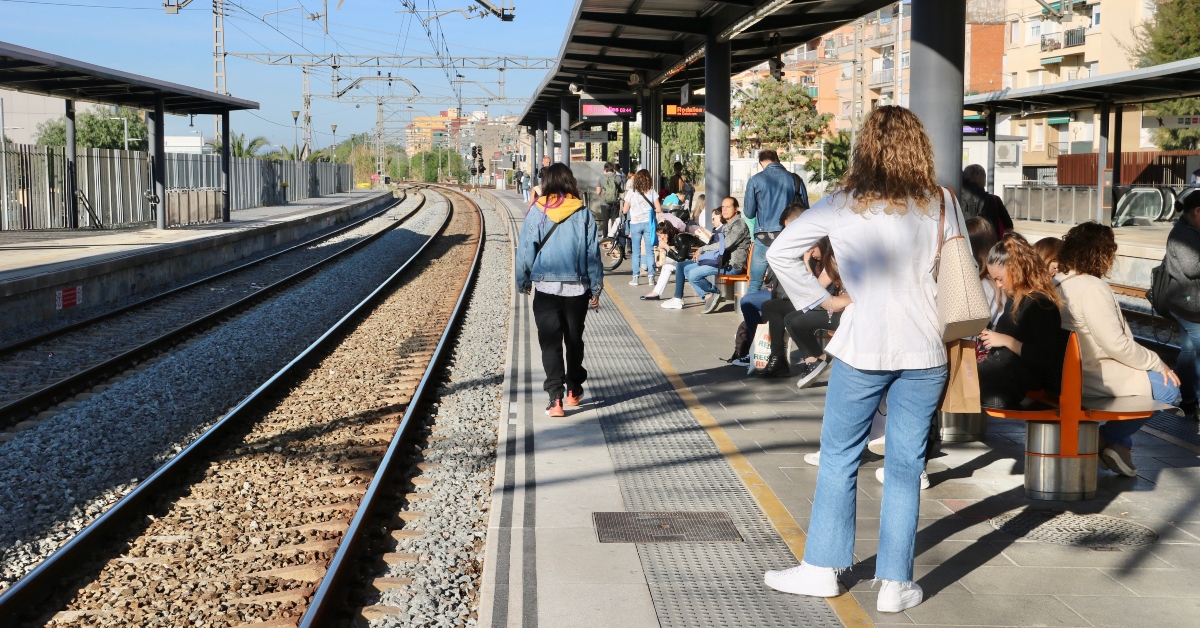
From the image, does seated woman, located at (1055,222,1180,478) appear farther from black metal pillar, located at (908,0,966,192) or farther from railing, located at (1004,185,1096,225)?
railing, located at (1004,185,1096,225)

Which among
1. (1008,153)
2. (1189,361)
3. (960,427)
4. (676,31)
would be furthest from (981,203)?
(1008,153)

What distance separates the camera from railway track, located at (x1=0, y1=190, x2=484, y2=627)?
5.08 m

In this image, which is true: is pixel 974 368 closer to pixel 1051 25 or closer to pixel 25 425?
pixel 25 425

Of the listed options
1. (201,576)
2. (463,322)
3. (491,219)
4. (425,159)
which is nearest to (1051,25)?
(491,219)

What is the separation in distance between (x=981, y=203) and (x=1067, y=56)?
53131mm

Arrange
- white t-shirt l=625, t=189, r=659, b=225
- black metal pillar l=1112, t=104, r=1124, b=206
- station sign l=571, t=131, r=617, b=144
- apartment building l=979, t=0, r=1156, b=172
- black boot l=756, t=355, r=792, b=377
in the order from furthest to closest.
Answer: apartment building l=979, t=0, r=1156, b=172
station sign l=571, t=131, r=617, b=144
black metal pillar l=1112, t=104, r=1124, b=206
white t-shirt l=625, t=189, r=659, b=225
black boot l=756, t=355, r=792, b=377

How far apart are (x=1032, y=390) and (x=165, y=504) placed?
189 inches

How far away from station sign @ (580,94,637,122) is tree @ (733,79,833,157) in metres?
35.1

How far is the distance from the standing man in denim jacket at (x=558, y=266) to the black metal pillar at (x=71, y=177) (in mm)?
20136

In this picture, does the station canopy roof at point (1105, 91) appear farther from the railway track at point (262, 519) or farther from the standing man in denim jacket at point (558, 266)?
the railway track at point (262, 519)

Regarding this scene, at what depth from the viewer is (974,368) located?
4660 millimetres

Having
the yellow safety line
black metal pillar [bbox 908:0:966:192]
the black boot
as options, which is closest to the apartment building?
the black boot

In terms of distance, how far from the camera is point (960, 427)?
7230 millimetres

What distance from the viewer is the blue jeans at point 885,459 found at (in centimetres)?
437
